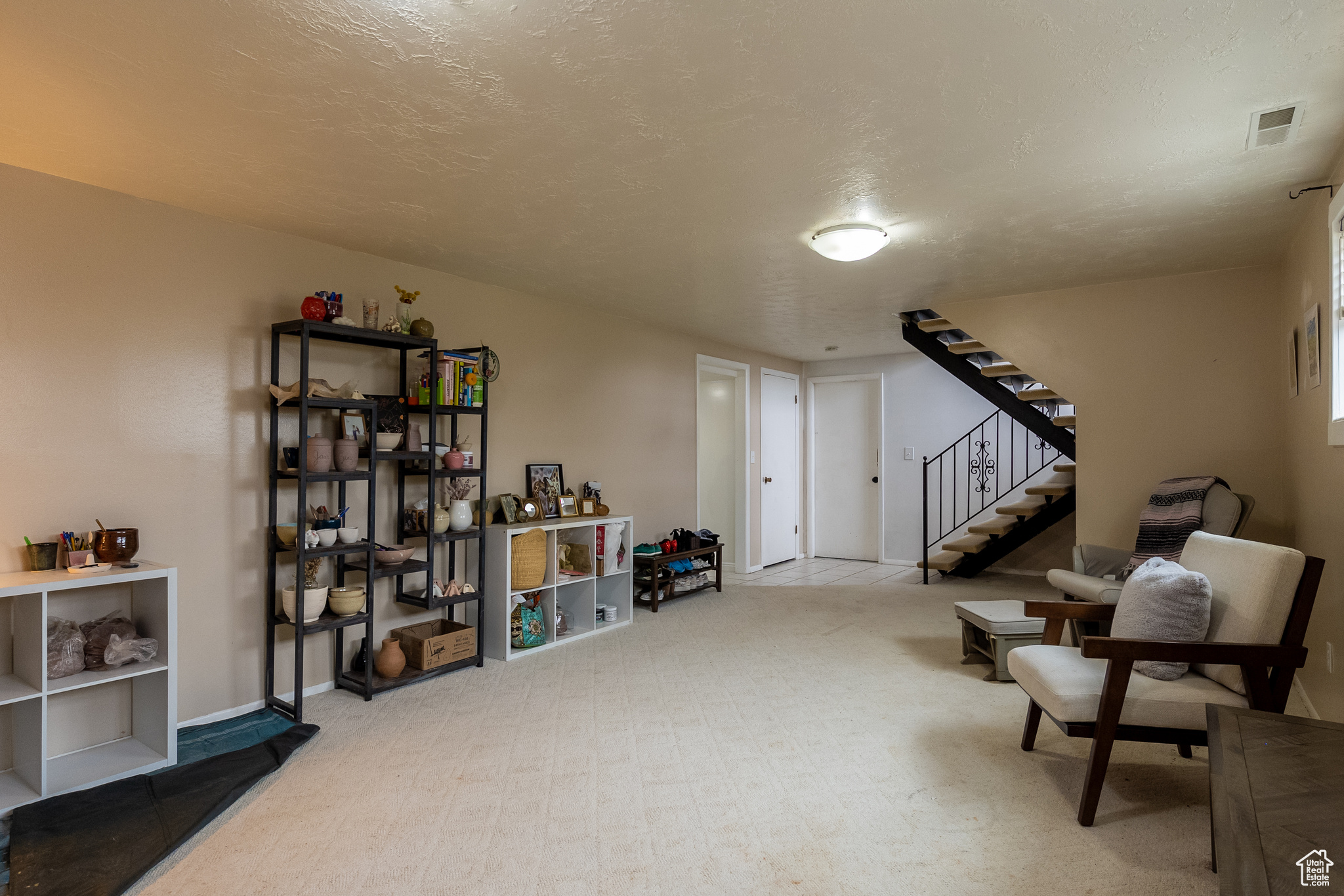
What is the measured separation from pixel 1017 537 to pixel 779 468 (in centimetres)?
240

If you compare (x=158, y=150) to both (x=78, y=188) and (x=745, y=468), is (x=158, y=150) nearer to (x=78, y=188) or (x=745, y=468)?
(x=78, y=188)

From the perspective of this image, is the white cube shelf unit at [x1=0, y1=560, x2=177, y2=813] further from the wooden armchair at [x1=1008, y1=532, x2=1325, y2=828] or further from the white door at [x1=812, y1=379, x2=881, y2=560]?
the white door at [x1=812, y1=379, x2=881, y2=560]

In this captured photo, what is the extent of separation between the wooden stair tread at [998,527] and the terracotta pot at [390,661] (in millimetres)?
5043

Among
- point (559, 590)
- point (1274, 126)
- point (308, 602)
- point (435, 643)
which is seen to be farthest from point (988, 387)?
point (308, 602)

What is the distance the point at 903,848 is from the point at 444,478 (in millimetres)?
3096

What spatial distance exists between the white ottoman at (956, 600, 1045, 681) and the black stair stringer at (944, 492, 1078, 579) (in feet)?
8.36

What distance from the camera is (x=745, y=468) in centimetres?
713

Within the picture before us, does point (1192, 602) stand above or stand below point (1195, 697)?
above

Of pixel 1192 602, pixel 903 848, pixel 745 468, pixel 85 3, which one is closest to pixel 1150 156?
pixel 1192 602

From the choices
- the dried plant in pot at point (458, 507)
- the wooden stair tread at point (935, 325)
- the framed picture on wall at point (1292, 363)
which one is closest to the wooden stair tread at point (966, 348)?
the wooden stair tread at point (935, 325)

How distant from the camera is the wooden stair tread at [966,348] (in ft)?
18.7

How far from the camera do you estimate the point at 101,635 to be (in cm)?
277

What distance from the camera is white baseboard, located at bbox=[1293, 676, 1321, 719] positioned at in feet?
10.7

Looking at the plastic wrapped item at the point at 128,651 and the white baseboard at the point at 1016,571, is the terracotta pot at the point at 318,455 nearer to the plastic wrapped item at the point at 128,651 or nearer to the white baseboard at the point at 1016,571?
the plastic wrapped item at the point at 128,651
